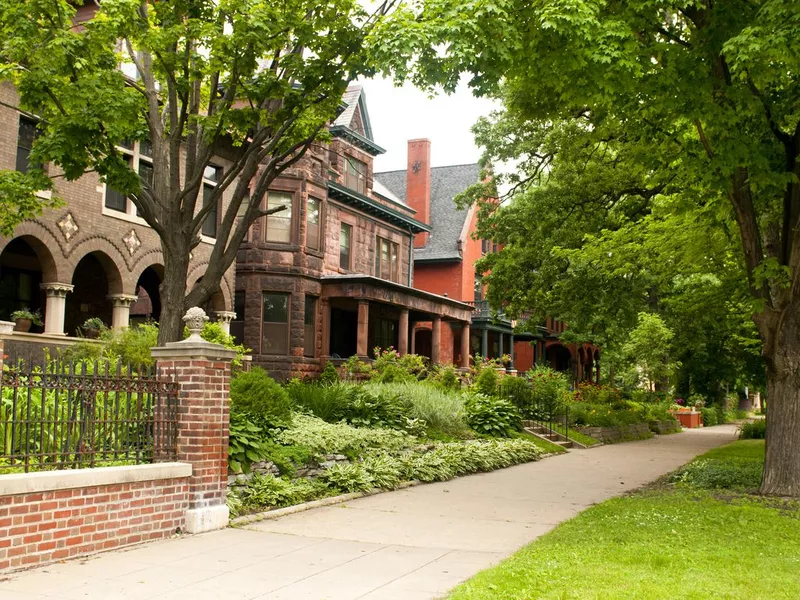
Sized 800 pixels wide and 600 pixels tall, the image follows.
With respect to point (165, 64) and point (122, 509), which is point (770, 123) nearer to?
point (165, 64)

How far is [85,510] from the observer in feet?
25.0

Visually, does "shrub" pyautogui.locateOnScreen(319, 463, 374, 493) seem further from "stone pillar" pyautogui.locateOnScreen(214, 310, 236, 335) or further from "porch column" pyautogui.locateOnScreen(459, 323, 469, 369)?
"porch column" pyautogui.locateOnScreen(459, 323, 469, 369)

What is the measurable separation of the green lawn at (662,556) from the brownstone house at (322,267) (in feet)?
59.8

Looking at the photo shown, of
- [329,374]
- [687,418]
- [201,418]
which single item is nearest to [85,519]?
[201,418]

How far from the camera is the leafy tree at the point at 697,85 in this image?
946cm

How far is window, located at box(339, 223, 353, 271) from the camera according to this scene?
3122 centimetres

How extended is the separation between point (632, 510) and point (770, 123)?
599cm

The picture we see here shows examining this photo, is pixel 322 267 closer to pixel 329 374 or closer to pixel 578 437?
pixel 329 374

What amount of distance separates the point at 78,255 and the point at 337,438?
10.6m

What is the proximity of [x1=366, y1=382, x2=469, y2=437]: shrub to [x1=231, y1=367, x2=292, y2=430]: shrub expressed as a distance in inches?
201

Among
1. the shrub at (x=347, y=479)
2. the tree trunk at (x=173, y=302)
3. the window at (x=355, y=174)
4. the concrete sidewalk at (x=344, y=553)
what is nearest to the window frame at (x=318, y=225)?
the window at (x=355, y=174)

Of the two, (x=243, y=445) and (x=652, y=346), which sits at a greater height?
(x=652, y=346)

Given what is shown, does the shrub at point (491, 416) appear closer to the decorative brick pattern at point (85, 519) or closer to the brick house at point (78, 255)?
the brick house at point (78, 255)

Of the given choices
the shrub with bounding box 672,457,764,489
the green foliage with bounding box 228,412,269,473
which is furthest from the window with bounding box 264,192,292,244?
the shrub with bounding box 672,457,764,489
